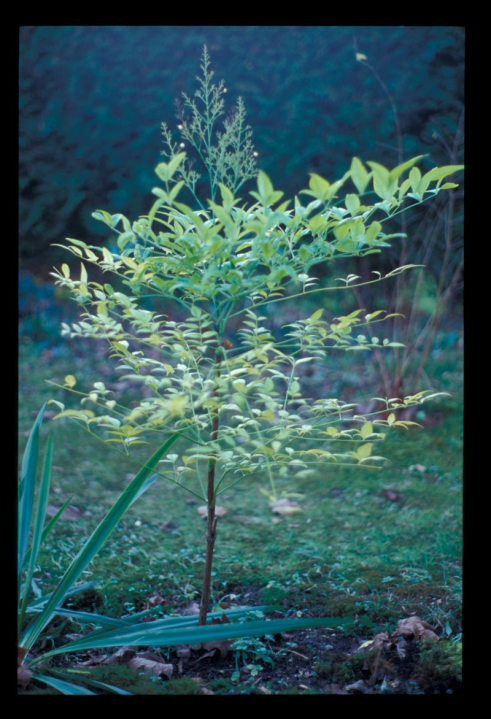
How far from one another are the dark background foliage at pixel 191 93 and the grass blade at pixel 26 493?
102cm

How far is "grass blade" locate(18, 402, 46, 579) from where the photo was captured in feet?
4.49

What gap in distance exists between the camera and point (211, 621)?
1328mm

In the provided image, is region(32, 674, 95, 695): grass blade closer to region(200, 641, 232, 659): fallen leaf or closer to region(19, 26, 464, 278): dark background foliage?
region(200, 641, 232, 659): fallen leaf

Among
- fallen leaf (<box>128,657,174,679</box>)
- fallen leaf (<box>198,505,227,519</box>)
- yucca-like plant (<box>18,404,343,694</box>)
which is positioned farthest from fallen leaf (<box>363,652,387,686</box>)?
fallen leaf (<box>198,505,227,519</box>)

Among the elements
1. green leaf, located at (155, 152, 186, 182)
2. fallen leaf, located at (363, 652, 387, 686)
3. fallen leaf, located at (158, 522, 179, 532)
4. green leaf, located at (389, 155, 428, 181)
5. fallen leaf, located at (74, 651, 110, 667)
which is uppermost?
green leaf, located at (155, 152, 186, 182)

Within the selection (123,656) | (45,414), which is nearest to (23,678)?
(123,656)

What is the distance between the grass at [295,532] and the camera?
1.57 meters

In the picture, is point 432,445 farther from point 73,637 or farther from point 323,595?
point 73,637

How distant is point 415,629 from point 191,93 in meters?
1.83

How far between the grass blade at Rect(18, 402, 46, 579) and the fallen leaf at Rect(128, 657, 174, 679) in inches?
14.5

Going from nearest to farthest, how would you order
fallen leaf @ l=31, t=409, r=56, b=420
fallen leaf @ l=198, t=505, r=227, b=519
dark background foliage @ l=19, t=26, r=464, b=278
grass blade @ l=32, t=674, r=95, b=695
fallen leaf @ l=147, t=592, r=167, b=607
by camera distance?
grass blade @ l=32, t=674, r=95, b=695 → fallen leaf @ l=147, t=592, r=167, b=607 → dark background foliage @ l=19, t=26, r=464, b=278 → fallen leaf @ l=198, t=505, r=227, b=519 → fallen leaf @ l=31, t=409, r=56, b=420

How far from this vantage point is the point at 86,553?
1323mm
